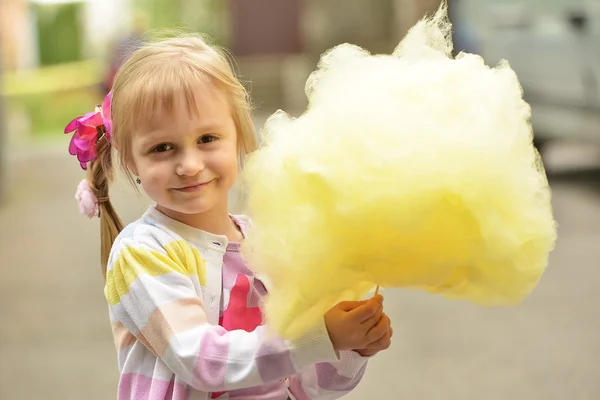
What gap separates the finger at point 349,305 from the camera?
40.9 inches

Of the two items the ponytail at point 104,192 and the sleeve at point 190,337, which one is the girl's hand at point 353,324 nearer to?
the sleeve at point 190,337

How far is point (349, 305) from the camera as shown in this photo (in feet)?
3.43

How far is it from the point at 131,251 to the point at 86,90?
14874 mm

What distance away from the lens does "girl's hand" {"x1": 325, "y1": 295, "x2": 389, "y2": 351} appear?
3.34 feet

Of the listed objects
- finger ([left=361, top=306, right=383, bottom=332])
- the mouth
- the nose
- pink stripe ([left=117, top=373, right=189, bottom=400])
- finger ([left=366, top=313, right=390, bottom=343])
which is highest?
the nose

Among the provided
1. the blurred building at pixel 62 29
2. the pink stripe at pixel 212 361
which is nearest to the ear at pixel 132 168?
the pink stripe at pixel 212 361

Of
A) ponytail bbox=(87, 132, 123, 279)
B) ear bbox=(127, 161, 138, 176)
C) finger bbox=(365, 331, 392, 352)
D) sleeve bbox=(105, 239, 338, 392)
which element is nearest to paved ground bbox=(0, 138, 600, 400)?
ponytail bbox=(87, 132, 123, 279)

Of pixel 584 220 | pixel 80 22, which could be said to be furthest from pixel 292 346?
pixel 80 22

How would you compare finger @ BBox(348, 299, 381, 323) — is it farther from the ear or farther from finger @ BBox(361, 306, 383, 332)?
the ear

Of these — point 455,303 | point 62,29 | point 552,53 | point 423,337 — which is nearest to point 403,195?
point 423,337

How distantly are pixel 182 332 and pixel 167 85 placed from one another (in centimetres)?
32

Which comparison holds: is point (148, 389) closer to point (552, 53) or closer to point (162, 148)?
point (162, 148)

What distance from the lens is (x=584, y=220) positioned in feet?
15.2

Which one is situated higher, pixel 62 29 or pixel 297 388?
pixel 297 388
